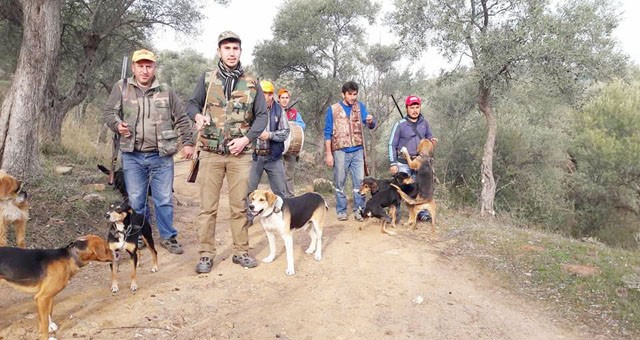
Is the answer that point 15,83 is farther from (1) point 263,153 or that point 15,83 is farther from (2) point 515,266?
(2) point 515,266

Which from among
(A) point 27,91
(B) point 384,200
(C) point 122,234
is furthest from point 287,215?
(A) point 27,91

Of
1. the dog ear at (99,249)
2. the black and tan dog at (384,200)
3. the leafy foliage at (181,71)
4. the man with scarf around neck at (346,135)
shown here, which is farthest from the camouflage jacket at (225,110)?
the leafy foliage at (181,71)

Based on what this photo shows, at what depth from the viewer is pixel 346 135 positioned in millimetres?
7234

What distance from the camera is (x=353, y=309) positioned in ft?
14.1

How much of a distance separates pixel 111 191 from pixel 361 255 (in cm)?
450

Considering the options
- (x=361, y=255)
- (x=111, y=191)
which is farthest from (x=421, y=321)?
(x=111, y=191)

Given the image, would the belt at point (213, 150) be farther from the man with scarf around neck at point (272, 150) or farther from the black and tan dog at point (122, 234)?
the man with scarf around neck at point (272, 150)

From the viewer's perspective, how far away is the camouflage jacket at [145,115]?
5133 mm

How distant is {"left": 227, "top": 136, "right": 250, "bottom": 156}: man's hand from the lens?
4672mm

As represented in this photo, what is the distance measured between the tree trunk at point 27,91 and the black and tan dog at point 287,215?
150 inches

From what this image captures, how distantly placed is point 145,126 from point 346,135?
3.26m

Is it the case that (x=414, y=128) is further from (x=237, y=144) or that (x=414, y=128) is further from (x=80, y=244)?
(x=80, y=244)

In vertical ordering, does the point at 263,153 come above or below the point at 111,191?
above

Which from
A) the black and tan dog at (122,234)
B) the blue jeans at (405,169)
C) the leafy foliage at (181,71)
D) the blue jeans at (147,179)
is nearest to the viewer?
the black and tan dog at (122,234)
